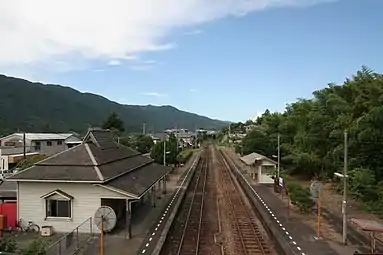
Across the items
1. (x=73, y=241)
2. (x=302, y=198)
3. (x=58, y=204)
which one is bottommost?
(x=73, y=241)

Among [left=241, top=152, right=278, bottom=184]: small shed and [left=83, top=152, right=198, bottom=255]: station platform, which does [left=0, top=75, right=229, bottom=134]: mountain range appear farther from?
[left=83, top=152, right=198, bottom=255]: station platform

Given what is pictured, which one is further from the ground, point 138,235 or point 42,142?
point 42,142

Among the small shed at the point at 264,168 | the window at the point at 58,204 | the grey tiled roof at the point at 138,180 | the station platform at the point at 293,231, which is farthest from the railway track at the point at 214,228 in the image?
the window at the point at 58,204

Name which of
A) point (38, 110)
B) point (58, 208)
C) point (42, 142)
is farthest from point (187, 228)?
point (38, 110)

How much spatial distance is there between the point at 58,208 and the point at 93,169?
2.17m

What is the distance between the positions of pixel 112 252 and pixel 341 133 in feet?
65.6

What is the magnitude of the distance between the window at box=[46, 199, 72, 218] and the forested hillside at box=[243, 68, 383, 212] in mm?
11917

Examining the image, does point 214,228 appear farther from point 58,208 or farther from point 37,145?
point 37,145

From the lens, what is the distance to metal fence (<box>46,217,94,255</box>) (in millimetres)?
14125

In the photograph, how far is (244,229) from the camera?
21.1 m

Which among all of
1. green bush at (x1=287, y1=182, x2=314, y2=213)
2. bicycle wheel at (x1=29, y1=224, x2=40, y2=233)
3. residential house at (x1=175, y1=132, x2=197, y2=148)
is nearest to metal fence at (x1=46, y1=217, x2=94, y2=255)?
bicycle wheel at (x1=29, y1=224, x2=40, y2=233)

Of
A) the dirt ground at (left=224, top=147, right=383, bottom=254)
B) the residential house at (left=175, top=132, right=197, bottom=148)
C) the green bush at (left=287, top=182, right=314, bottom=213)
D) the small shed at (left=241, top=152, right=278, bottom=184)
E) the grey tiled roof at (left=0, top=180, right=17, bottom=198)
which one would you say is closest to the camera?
the dirt ground at (left=224, top=147, right=383, bottom=254)

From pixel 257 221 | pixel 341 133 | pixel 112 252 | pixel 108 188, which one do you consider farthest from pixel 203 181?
pixel 112 252

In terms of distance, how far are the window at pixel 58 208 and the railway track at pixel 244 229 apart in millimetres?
7067
